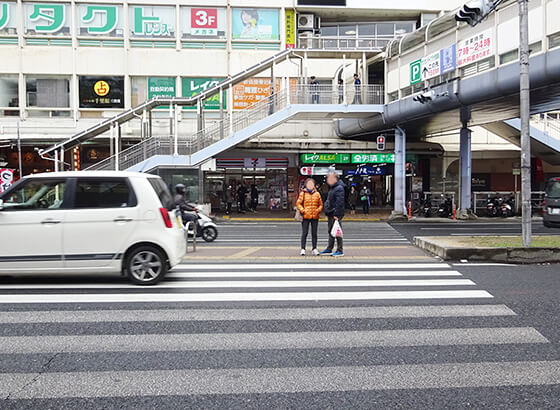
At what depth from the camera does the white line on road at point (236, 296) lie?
7277 millimetres

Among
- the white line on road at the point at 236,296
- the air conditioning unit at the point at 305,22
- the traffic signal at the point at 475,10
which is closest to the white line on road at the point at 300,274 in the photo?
the white line on road at the point at 236,296

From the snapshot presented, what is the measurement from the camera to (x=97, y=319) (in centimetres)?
631

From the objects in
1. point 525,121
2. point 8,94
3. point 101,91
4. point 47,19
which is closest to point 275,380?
point 525,121

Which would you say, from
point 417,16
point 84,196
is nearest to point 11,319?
point 84,196

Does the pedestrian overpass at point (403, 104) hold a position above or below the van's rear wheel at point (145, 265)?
above

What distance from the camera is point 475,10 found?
12031 mm

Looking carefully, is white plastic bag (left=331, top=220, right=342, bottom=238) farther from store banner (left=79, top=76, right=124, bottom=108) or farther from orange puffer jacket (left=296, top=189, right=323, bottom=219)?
store banner (left=79, top=76, right=124, bottom=108)

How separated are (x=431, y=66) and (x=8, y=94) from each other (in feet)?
79.2

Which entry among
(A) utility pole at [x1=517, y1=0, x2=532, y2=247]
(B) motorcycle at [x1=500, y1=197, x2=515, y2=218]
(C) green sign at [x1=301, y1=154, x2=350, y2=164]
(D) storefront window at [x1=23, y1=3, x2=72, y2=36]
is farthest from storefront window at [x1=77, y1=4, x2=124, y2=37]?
(A) utility pole at [x1=517, y1=0, x2=532, y2=247]

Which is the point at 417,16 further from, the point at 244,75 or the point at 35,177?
the point at 35,177

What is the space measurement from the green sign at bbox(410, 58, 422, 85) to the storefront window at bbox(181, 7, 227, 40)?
12853 millimetres

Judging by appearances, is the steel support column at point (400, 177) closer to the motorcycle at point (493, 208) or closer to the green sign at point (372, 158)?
the green sign at point (372, 158)

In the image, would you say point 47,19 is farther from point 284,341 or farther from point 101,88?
point 284,341

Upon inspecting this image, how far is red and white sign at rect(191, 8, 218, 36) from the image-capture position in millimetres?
31906
